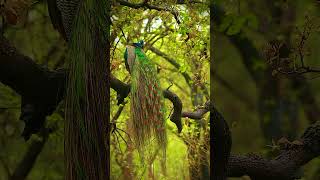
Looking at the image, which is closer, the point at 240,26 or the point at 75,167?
the point at 75,167

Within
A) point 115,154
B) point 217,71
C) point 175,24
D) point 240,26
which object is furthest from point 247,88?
point 115,154

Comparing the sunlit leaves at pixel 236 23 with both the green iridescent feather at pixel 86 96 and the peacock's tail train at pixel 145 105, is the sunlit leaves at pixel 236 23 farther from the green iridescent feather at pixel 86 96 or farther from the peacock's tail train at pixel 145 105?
the green iridescent feather at pixel 86 96

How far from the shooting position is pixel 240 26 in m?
2.36

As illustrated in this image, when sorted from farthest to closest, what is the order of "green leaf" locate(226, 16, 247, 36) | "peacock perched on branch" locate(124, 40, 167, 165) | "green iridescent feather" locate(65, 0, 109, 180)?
"green leaf" locate(226, 16, 247, 36) → "peacock perched on branch" locate(124, 40, 167, 165) → "green iridescent feather" locate(65, 0, 109, 180)

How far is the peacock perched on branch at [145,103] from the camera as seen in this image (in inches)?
87.1

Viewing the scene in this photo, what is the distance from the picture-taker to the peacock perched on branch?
221 centimetres

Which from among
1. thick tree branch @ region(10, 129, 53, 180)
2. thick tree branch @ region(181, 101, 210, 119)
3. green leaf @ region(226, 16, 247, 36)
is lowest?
thick tree branch @ region(10, 129, 53, 180)

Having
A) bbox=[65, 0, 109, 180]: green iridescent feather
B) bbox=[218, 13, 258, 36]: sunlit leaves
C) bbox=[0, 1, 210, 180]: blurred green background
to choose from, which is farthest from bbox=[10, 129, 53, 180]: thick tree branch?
bbox=[218, 13, 258, 36]: sunlit leaves

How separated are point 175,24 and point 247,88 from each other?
470mm

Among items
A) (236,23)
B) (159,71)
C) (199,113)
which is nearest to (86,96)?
(159,71)

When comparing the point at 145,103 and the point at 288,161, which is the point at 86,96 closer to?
the point at 145,103

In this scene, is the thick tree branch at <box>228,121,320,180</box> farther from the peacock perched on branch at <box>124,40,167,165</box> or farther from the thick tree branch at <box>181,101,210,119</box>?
the peacock perched on branch at <box>124,40,167,165</box>

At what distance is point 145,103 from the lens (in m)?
2.22

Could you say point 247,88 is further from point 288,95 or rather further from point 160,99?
point 160,99
